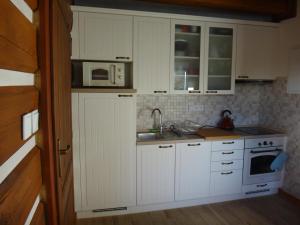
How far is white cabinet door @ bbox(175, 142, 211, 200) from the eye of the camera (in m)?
2.75

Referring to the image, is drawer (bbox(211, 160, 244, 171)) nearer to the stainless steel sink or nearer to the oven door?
the oven door

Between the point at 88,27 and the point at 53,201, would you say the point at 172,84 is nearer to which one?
the point at 88,27

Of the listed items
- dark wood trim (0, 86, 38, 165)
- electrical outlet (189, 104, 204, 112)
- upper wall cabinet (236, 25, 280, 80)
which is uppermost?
upper wall cabinet (236, 25, 280, 80)

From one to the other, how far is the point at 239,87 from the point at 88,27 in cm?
231

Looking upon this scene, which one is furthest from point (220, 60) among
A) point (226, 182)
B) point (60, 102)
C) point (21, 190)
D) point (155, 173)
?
point (21, 190)

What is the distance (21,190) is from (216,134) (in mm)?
2491

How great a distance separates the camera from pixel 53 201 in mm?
1132

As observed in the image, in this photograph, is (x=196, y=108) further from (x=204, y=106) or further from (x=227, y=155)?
(x=227, y=155)

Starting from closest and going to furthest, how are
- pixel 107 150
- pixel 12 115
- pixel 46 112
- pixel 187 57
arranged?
pixel 12 115, pixel 46 112, pixel 107 150, pixel 187 57

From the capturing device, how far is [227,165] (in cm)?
292

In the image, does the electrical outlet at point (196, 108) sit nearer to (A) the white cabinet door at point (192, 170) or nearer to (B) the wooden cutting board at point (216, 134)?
(B) the wooden cutting board at point (216, 134)

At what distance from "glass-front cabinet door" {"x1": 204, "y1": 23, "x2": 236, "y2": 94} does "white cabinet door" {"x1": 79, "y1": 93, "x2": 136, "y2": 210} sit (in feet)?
3.77

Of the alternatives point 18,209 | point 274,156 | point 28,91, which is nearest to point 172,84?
point 274,156

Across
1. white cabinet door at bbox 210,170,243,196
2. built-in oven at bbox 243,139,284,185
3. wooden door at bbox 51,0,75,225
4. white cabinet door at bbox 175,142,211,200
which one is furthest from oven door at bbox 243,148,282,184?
wooden door at bbox 51,0,75,225
